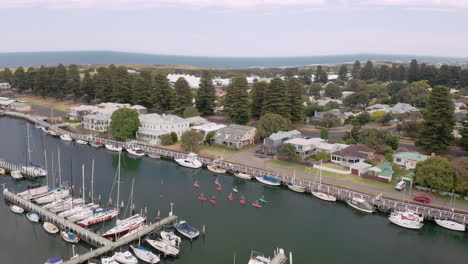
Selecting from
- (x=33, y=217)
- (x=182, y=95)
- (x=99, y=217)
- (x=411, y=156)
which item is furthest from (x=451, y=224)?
(x=182, y=95)

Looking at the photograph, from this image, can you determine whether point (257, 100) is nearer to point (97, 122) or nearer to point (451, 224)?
point (97, 122)

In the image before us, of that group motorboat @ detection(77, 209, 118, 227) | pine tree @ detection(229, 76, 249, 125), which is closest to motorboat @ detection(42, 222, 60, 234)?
motorboat @ detection(77, 209, 118, 227)

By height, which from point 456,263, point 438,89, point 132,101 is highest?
point 438,89

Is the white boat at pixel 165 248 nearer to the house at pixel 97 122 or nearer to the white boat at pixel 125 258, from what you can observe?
the white boat at pixel 125 258

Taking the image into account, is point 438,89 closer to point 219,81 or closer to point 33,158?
point 33,158

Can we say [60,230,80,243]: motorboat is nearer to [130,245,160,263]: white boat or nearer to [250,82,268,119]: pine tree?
[130,245,160,263]: white boat

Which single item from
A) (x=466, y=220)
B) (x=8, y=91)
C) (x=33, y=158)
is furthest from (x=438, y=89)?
(x=8, y=91)
